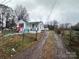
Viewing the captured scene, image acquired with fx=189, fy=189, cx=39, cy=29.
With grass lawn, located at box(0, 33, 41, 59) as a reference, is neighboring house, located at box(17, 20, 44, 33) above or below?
above

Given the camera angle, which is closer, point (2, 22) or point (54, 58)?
point (54, 58)

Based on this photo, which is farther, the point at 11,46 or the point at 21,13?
the point at 21,13

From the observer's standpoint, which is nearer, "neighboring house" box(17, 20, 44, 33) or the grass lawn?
the grass lawn

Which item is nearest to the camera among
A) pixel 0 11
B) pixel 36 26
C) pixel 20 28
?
pixel 20 28

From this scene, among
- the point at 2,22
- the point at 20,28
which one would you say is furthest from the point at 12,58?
the point at 2,22

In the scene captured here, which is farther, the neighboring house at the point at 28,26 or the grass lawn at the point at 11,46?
the neighboring house at the point at 28,26

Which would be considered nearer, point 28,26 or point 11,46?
point 11,46

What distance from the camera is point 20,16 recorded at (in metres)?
88.5

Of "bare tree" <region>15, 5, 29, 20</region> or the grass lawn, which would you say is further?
"bare tree" <region>15, 5, 29, 20</region>

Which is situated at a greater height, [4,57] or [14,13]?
[14,13]

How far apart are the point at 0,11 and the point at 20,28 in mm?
27336

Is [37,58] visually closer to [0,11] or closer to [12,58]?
[12,58]

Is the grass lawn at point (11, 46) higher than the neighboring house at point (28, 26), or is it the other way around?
the neighboring house at point (28, 26)

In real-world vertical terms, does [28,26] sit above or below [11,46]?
above
